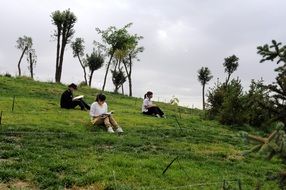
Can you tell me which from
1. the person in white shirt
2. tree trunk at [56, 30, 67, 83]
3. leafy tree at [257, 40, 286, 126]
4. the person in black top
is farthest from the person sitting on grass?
tree trunk at [56, 30, 67, 83]

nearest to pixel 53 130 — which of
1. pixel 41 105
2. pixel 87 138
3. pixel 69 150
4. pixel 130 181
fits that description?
pixel 87 138

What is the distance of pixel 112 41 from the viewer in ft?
190

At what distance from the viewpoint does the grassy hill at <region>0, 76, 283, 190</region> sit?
9.76 meters

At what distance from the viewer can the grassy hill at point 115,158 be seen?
9758mm

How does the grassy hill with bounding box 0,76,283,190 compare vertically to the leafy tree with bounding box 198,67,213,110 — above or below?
below

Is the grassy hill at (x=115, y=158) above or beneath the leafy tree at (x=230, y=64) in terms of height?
beneath

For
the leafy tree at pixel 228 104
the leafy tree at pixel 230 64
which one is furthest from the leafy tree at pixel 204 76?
the leafy tree at pixel 228 104

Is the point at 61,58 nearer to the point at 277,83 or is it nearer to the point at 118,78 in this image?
the point at 118,78

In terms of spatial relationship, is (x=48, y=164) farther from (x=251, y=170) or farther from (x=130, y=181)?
(x=251, y=170)

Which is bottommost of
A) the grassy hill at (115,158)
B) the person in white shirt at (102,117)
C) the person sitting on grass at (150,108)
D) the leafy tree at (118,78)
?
the grassy hill at (115,158)

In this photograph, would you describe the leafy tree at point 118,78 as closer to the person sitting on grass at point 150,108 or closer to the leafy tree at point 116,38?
the leafy tree at point 116,38

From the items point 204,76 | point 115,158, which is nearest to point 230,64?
point 204,76

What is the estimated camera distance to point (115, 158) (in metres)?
11.9

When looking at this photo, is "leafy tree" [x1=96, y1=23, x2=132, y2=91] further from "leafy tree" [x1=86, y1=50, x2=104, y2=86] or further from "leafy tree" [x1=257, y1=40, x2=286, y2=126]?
"leafy tree" [x1=257, y1=40, x2=286, y2=126]
